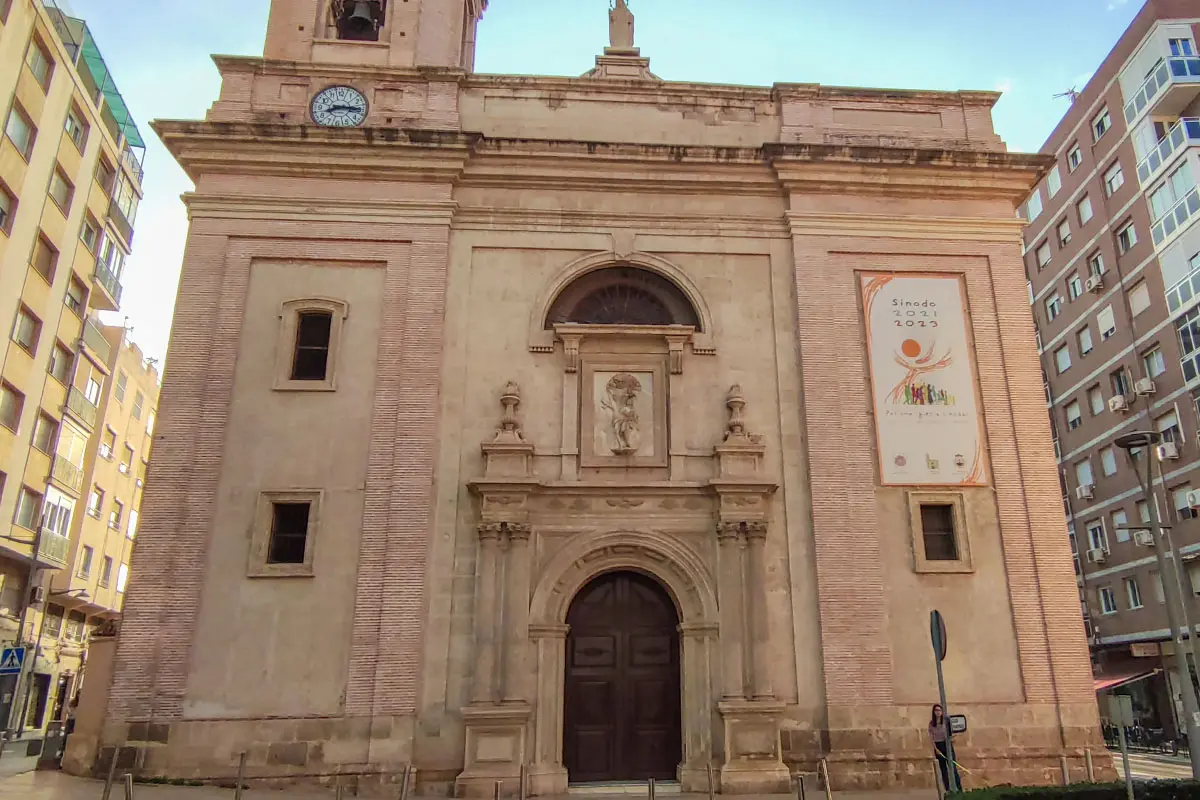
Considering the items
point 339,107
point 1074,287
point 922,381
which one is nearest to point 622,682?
point 922,381

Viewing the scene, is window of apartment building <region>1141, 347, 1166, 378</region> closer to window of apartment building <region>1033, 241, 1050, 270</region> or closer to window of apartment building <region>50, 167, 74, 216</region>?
window of apartment building <region>1033, 241, 1050, 270</region>

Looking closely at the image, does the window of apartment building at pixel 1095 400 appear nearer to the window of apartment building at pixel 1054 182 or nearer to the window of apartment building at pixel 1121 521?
the window of apartment building at pixel 1121 521

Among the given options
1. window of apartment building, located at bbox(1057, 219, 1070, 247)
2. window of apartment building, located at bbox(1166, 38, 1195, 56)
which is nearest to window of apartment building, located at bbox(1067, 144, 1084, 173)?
window of apartment building, located at bbox(1057, 219, 1070, 247)

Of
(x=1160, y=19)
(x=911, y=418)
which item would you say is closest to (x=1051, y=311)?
(x=1160, y=19)

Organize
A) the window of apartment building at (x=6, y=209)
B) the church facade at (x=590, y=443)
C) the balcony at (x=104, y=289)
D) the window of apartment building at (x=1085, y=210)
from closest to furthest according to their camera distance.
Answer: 1. the church facade at (x=590, y=443)
2. the window of apartment building at (x=6, y=209)
3. the balcony at (x=104, y=289)
4. the window of apartment building at (x=1085, y=210)

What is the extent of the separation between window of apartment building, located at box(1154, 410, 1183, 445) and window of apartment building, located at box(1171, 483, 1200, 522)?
1545 mm

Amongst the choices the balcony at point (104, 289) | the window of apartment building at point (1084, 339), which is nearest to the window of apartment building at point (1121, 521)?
the window of apartment building at point (1084, 339)

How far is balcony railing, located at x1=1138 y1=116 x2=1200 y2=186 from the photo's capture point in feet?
97.8

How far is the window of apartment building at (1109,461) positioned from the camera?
33.8 metres

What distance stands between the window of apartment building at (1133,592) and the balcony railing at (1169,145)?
47.0 feet

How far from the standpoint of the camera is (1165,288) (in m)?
30.8

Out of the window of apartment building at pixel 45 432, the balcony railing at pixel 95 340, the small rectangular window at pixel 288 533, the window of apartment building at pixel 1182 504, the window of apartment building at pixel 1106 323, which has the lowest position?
the small rectangular window at pixel 288 533

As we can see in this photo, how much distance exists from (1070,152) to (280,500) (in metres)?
35.8

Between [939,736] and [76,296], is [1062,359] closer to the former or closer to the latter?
[939,736]
